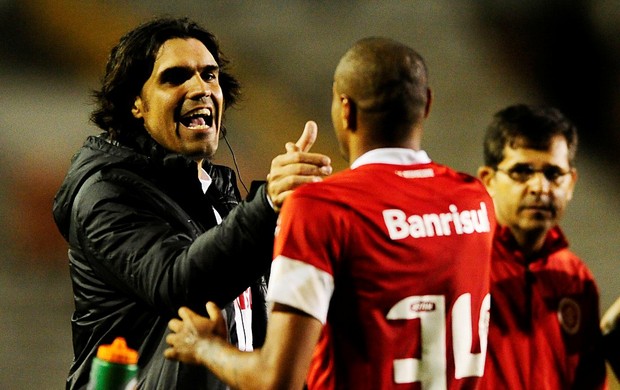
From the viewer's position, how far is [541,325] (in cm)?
291

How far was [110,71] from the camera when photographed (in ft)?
9.75

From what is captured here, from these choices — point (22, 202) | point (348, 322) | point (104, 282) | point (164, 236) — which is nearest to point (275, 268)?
point (348, 322)

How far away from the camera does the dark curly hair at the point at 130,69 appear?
288cm

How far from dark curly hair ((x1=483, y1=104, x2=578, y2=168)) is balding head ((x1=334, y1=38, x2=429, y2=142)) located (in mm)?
1184

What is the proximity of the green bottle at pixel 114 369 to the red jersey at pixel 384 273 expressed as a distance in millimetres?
353

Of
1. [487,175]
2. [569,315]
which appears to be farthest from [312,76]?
[569,315]

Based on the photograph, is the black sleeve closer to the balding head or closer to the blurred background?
the balding head

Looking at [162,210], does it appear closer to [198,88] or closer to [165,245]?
[165,245]

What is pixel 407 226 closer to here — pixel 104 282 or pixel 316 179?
pixel 316 179

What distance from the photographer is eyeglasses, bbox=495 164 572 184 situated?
124 inches

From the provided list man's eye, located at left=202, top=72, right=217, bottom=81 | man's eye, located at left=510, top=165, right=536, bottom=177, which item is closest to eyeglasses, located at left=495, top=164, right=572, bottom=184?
man's eye, located at left=510, top=165, right=536, bottom=177

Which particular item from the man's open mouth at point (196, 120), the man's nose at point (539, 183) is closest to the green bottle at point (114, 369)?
the man's open mouth at point (196, 120)

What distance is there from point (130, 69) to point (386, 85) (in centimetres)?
111

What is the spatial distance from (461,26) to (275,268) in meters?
5.56
